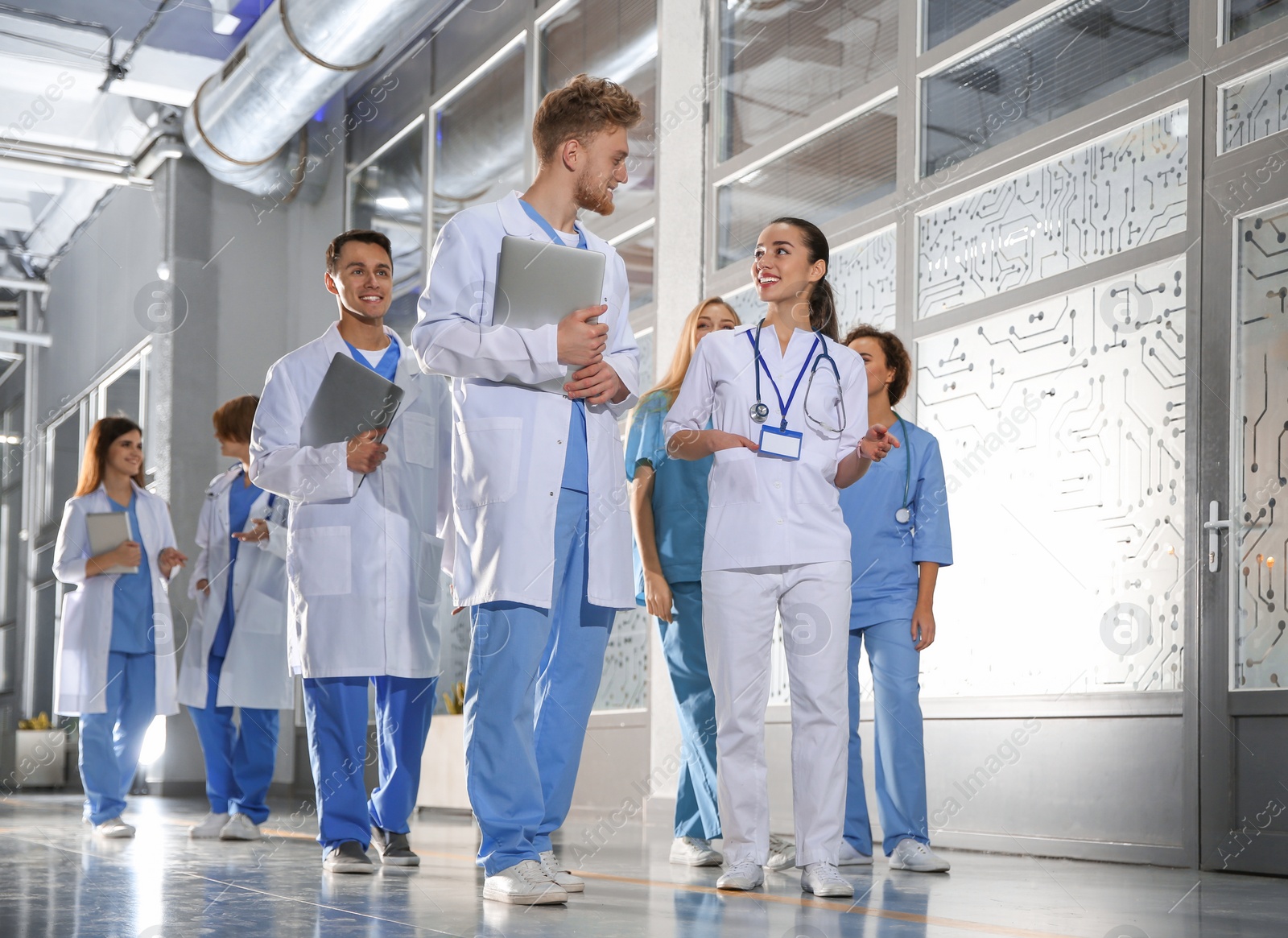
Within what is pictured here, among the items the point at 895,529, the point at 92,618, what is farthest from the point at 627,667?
the point at 895,529

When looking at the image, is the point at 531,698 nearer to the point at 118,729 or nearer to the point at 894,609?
the point at 894,609

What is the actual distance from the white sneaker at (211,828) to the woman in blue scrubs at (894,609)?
7.15 feet

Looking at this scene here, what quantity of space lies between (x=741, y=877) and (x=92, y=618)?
3.39 meters

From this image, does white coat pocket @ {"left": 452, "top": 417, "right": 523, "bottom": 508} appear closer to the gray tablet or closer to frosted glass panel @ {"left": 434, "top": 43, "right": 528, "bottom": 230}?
the gray tablet

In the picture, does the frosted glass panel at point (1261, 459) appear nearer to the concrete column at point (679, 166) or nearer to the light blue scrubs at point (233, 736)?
the concrete column at point (679, 166)

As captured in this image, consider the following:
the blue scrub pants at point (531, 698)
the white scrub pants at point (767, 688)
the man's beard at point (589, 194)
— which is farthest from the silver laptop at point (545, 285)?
the white scrub pants at point (767, 688)

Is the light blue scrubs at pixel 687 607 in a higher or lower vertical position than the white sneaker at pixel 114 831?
higher

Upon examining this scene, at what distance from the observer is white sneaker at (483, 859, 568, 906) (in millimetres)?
2316

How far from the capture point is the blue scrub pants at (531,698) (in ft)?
7.80

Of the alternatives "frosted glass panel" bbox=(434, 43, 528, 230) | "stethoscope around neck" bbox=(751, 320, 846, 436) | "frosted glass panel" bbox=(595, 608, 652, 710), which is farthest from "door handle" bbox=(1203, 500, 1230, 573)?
"frosted glass panel" bbox=(434, 43, 528, 230)

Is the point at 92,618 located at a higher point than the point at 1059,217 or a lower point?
lower

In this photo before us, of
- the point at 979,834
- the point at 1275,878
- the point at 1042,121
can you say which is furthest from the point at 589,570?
the point at 1042,121

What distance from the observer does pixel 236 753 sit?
4.40 meters

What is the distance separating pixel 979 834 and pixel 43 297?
12.1m
